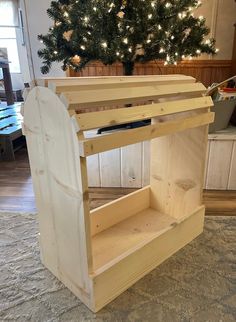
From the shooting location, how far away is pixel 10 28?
4.58 metres

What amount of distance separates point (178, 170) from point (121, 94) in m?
0.56

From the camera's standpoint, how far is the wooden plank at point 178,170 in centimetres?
108

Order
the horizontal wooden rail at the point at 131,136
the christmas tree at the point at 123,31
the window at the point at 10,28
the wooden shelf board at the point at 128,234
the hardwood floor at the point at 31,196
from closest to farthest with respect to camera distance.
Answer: the horizontal wooden rail at the point at 131,136
the wooden shelf board at the point at 128,234
the christmas tree at the point at 123,31
the hardwood floor at the point at 31,196
the window at the point at 10,28

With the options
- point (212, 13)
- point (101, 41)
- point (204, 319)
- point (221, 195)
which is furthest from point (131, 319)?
point (212, 13)

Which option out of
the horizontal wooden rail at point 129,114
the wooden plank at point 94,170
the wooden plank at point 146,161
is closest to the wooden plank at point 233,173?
the wooden plank at point 146,161

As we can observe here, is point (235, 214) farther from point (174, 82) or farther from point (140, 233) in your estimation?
point (174, 82)

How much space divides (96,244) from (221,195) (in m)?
0.92

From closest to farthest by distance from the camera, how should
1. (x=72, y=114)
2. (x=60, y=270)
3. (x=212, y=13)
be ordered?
(x=72, y=114), (x=60, y=270), (x=212, y=13)

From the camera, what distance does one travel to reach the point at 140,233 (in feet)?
3.63

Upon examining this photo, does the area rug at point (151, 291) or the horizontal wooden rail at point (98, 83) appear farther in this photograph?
the area rug at point (151, 291)

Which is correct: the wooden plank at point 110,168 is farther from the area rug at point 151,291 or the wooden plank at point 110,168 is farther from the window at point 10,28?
the window at point 10,28

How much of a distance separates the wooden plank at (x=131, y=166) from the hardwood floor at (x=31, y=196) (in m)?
0.06

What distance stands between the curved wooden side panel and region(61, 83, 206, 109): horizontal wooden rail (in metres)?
0.04

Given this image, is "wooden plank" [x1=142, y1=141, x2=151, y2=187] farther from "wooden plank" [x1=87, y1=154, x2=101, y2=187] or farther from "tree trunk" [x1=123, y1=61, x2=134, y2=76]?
"tree trunk" [x1=123, y1=61, x2=134, y2=76]
